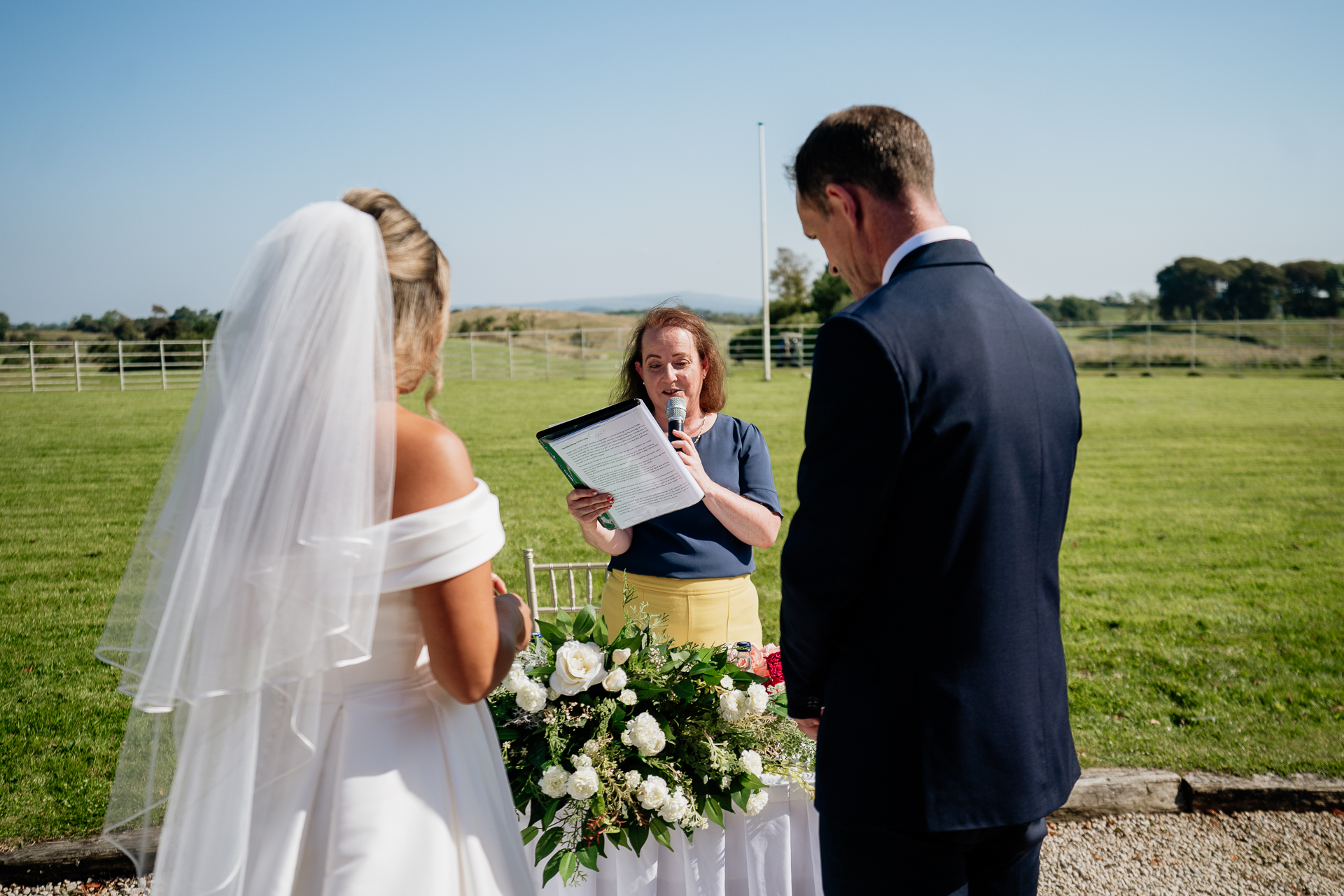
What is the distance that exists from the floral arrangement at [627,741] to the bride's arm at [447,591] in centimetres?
69

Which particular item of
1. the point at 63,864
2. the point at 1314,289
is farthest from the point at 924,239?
the point at 1314,289

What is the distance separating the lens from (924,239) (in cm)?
169

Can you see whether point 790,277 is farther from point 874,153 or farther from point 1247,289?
point 874,153

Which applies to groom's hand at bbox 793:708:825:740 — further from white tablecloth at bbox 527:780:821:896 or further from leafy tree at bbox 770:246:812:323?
leafy tree at bbox 770:246:812:323

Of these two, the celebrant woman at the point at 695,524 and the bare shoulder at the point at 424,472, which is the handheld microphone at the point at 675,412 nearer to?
the celebrant woman at the point at 695,524

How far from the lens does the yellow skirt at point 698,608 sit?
3.25 meters

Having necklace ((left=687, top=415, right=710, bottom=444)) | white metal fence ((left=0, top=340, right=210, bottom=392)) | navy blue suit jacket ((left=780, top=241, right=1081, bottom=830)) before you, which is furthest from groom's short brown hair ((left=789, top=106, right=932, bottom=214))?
white metal fence ((left=0, top=340, right=210, bottom=392))

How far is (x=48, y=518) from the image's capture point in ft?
31.5

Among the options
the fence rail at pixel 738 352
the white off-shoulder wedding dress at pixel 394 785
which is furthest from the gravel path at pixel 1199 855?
the fence rail at pixel 738 352

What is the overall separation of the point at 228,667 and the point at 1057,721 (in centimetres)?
170

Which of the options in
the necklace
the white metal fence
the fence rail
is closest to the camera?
the necklace

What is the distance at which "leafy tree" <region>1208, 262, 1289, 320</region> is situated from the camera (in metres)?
63.9

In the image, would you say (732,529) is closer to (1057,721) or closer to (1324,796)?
(1057,721)

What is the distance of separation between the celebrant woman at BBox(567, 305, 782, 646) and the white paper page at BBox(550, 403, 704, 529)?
112 mm
